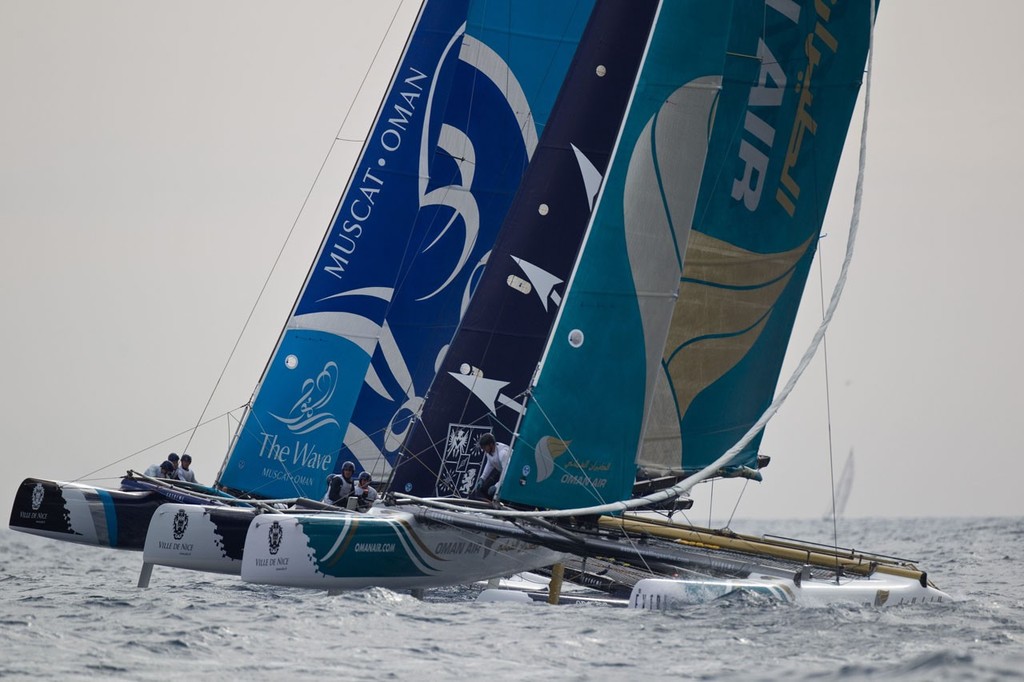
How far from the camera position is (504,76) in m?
19.2

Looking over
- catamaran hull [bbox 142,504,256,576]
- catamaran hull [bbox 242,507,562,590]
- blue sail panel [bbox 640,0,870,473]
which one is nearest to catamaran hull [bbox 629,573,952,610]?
catamaran hull [bbox 242,507,562,590]

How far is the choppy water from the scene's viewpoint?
982cm

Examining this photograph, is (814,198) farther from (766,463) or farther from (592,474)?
(592,474)

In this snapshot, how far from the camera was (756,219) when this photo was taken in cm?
1648

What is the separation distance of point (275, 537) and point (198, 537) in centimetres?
162

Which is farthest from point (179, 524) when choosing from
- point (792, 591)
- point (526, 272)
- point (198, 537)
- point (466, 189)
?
point (466, 189)

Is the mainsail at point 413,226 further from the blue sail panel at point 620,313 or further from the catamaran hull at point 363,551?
the blue sail panel at point 620,313

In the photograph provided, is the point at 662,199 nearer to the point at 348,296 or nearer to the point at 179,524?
the point at 179,524

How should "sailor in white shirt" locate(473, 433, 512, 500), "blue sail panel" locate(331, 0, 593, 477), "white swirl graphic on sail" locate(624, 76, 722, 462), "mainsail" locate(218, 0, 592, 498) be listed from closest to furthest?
"white swirl graphic on sail" locate(624, 76, 722, 462) → "sailor in white shirt" locate(473, 433, 512, 500) → "mainsail" locate(218, 0, 592, 498) → "blue sail panel" locate(331, 0, 593, 477)

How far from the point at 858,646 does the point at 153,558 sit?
260 inches

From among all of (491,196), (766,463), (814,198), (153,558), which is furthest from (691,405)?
(153,558)

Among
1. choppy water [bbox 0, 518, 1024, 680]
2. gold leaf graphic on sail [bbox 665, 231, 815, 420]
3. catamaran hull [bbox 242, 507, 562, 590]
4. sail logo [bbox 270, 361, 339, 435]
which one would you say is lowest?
choppy water [bbox 0, 518, 1024, 680]

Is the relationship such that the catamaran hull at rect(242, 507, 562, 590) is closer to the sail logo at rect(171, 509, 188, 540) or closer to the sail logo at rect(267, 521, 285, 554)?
the sail logo at rect(267, 521, 285, 554)

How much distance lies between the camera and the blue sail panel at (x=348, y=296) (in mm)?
18031
